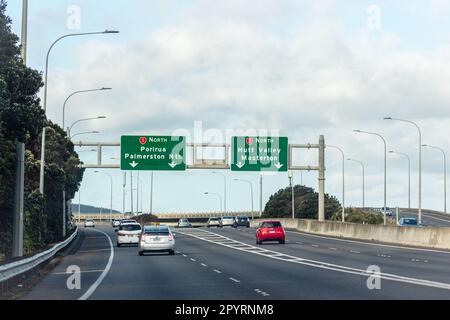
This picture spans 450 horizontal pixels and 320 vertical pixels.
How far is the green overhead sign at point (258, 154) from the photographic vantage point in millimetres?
76500

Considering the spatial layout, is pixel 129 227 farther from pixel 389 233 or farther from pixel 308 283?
pixel 308 283

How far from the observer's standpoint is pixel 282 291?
2484cm

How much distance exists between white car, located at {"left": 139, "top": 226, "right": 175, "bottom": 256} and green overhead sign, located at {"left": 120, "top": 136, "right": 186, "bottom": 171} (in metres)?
26.2

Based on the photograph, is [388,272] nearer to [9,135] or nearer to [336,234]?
[9,135]

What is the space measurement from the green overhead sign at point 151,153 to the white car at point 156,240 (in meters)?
26.2

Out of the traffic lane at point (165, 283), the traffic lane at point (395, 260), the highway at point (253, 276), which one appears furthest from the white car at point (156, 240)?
the traffic lane at point (165, 283)

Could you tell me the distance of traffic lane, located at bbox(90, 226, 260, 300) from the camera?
23.7 m

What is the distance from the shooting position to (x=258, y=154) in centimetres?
7688

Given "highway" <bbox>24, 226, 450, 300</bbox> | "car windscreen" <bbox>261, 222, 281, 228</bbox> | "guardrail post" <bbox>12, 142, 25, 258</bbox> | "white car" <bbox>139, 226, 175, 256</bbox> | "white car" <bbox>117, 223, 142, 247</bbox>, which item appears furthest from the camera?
"car windscreen" <bbox>261, 222, 281, 228</bbox>

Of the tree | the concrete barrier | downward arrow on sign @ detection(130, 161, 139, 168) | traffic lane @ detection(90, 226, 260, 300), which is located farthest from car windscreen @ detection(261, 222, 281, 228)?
the tree

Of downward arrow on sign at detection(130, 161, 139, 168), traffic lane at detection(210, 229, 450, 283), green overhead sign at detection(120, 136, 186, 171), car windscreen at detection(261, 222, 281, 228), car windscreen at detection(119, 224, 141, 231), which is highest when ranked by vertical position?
green overhead sign at detection(120, 136, 186, 171)

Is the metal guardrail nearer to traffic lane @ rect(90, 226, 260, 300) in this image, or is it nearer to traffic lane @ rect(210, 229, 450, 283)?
traffic lane @ rect(90, 226, 260, 300)

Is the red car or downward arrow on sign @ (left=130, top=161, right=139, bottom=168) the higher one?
downward arrow on sign @ (left=130, top=161, right=139, bottom=168)

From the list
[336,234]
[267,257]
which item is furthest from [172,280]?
[336,234]
